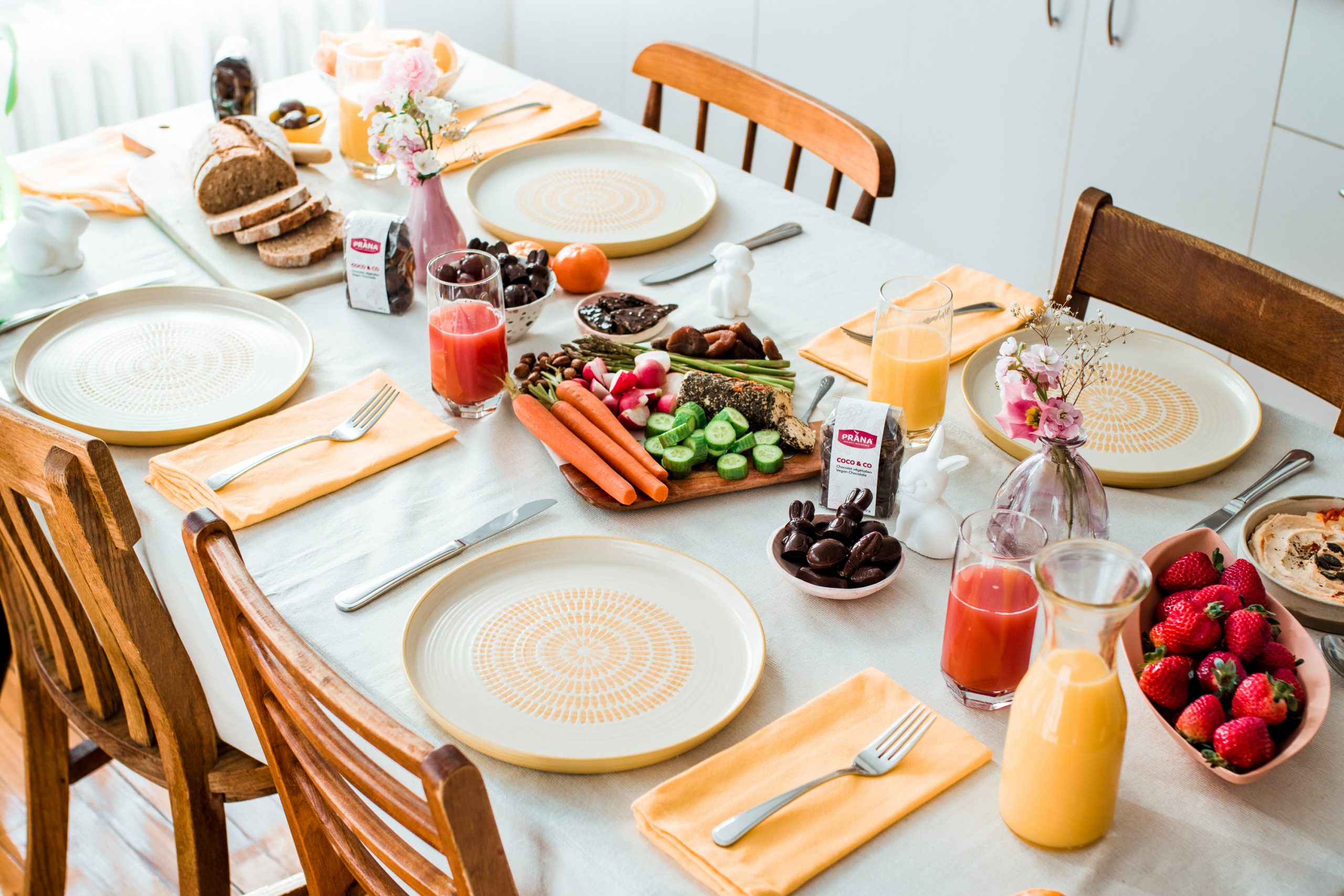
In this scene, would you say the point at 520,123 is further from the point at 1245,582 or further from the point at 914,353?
the point at 1245,582

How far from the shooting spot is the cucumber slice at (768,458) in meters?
1.33

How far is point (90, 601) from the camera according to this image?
4.11 ft

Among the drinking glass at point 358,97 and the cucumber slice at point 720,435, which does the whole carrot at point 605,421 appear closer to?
the cucumber slice at point 720,435

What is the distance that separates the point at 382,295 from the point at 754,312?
50 centimetres

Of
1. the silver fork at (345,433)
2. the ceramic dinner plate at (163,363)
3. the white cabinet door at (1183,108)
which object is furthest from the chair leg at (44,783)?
the white cabinet door at (1183,108)

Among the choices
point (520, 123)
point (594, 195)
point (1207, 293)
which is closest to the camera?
point (1207, 293)

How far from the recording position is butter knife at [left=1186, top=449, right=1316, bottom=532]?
4.16ft

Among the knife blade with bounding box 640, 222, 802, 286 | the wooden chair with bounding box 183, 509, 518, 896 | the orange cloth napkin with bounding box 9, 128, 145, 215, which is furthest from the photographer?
the orange cloth napkin with bounding box 9, 128, 145, 215

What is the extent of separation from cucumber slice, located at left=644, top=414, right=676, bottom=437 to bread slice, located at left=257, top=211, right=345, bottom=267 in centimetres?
66

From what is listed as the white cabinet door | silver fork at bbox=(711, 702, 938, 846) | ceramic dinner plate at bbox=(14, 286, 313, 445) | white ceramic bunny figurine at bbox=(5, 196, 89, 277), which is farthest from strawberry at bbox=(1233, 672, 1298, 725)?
the white cabinet door

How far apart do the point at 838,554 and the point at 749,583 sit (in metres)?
0.10

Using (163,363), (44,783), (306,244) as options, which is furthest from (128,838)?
(306,244)

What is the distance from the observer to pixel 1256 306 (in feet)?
5.05

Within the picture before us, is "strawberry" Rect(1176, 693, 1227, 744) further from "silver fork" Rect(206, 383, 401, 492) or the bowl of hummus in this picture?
"silver fork" Rect(206, 383, 401, 492)
